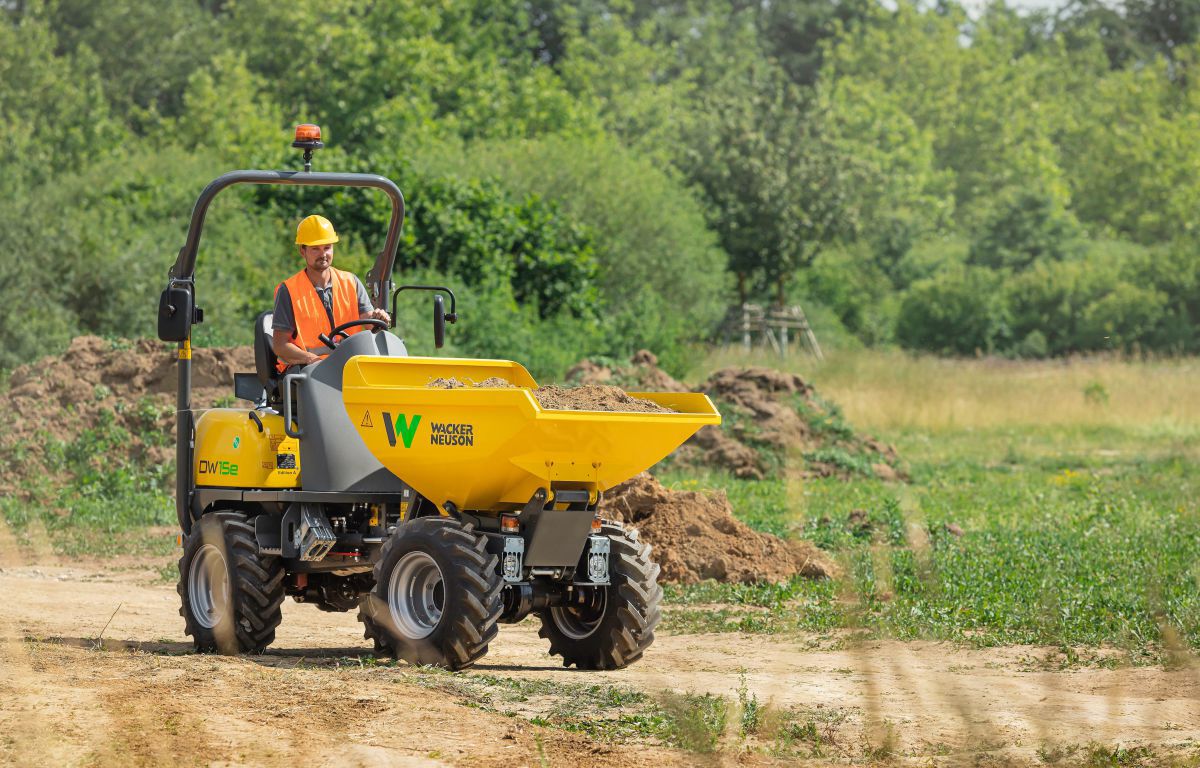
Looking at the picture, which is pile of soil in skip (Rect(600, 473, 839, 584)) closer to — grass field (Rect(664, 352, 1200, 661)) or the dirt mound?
grass field (Rect(664, 352, 1200, 661))

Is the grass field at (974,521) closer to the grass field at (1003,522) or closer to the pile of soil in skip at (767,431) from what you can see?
the grass field at (1003,522)

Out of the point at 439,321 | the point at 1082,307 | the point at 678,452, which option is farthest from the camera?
the point at 1082,307

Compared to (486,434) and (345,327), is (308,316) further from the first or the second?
(486,434)

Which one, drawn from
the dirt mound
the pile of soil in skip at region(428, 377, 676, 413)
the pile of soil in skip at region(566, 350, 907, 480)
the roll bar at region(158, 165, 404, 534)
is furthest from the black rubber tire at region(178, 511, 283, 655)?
the dirt mound

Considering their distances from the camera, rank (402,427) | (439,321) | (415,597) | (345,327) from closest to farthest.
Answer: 1. (402,427)
2. (415,597)
3. (345,327)
4. (439,321)

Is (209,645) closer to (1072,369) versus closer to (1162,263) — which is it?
(1072,369)

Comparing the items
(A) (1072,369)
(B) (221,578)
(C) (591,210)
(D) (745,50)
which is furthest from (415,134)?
(D) (745,50)

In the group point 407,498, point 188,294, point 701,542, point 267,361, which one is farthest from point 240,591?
point 701,542

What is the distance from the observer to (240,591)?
938 cm

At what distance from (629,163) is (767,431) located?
52.1ft

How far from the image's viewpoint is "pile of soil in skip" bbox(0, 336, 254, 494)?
18.7 metres

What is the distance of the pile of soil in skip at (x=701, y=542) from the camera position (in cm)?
1336

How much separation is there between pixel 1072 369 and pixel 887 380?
7.49 metres

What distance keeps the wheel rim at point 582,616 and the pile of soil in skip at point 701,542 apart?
12.7 ft
